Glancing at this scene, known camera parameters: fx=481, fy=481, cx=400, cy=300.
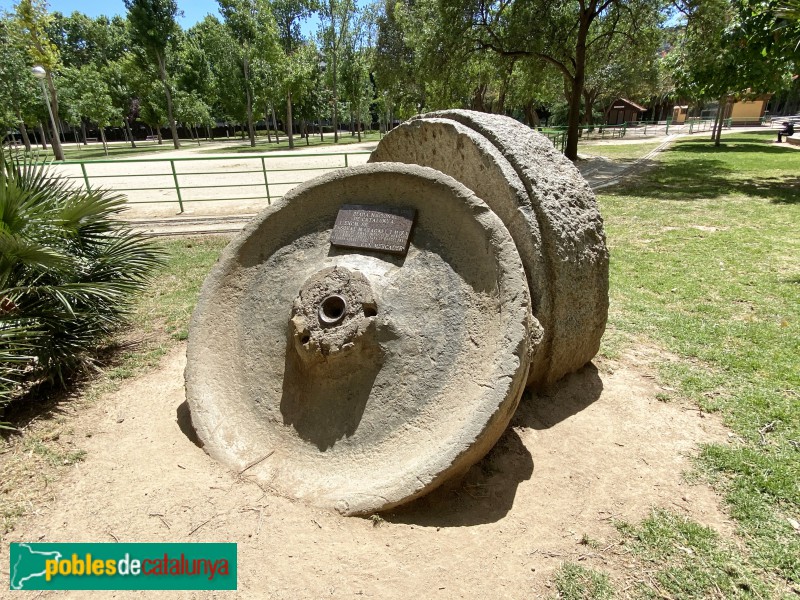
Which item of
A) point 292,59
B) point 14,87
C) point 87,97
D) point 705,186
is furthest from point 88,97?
point 705,186

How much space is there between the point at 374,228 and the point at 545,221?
1282 millimetres

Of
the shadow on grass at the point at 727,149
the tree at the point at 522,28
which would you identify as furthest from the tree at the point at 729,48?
the shadow on grass at the point at 727,149

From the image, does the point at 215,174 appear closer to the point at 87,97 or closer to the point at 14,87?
the point at 14,87

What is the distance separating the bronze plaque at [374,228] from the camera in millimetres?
3672

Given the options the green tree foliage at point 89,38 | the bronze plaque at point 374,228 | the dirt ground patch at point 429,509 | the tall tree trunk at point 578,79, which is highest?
the green tree foliage at point 89,38

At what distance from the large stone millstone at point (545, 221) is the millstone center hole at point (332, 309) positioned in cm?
133

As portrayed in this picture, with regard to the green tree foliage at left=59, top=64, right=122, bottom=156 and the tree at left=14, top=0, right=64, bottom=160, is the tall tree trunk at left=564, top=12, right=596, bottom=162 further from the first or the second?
the green tree foliage at left=59, top=64, right=122, bottom=156

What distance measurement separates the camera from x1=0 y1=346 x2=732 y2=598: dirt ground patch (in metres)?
2.36

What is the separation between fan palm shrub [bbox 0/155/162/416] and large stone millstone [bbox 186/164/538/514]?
1.31 meters

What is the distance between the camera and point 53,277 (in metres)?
4.20

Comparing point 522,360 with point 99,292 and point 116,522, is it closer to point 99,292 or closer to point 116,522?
point 116,522

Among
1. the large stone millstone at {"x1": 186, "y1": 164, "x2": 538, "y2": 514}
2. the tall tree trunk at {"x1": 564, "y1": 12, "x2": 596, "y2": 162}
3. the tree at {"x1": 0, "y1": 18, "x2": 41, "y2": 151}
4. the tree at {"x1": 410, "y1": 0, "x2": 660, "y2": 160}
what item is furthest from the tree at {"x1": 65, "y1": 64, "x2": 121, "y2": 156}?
the large stone millstone at {"x1": 186, "y1": 164, "x2": 538, "y2": 514}

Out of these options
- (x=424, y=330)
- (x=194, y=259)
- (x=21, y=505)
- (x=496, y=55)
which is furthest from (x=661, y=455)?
(x=496, y=55)

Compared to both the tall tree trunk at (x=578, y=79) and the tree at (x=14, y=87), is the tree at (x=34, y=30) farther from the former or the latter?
the tall tree trunk at (x=578, y=79)
